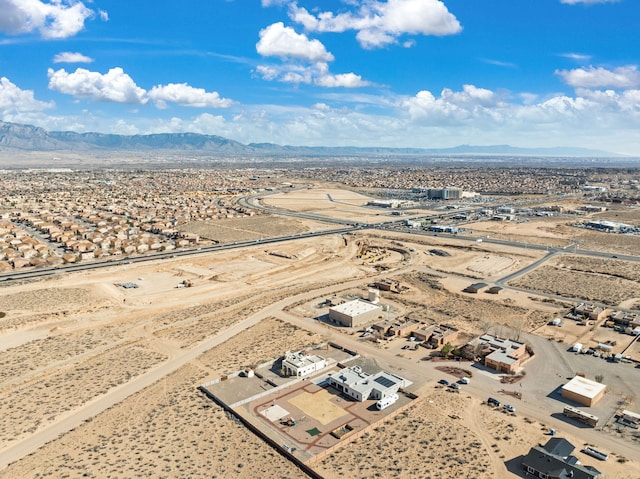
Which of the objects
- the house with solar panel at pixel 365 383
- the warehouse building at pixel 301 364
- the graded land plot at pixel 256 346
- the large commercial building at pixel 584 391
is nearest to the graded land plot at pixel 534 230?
the large commercial building at pixel 584 391

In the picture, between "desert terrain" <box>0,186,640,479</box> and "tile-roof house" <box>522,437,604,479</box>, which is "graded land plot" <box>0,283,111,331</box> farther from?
"tile-roof house" <box>522,437,604,479</box>

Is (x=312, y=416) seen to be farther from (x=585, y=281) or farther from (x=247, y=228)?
(x=247, y=228)

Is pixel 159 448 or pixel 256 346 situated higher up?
pixel 256 346

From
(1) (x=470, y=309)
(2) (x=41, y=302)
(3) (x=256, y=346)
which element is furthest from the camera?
(2) (x=41, y=302)

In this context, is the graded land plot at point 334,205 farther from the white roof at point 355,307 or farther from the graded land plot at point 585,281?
the white roof at point 355,307

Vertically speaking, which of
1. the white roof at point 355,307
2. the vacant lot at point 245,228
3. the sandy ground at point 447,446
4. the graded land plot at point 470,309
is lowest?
the sandy ground at point 447,446

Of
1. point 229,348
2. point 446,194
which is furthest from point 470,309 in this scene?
point 446,194
